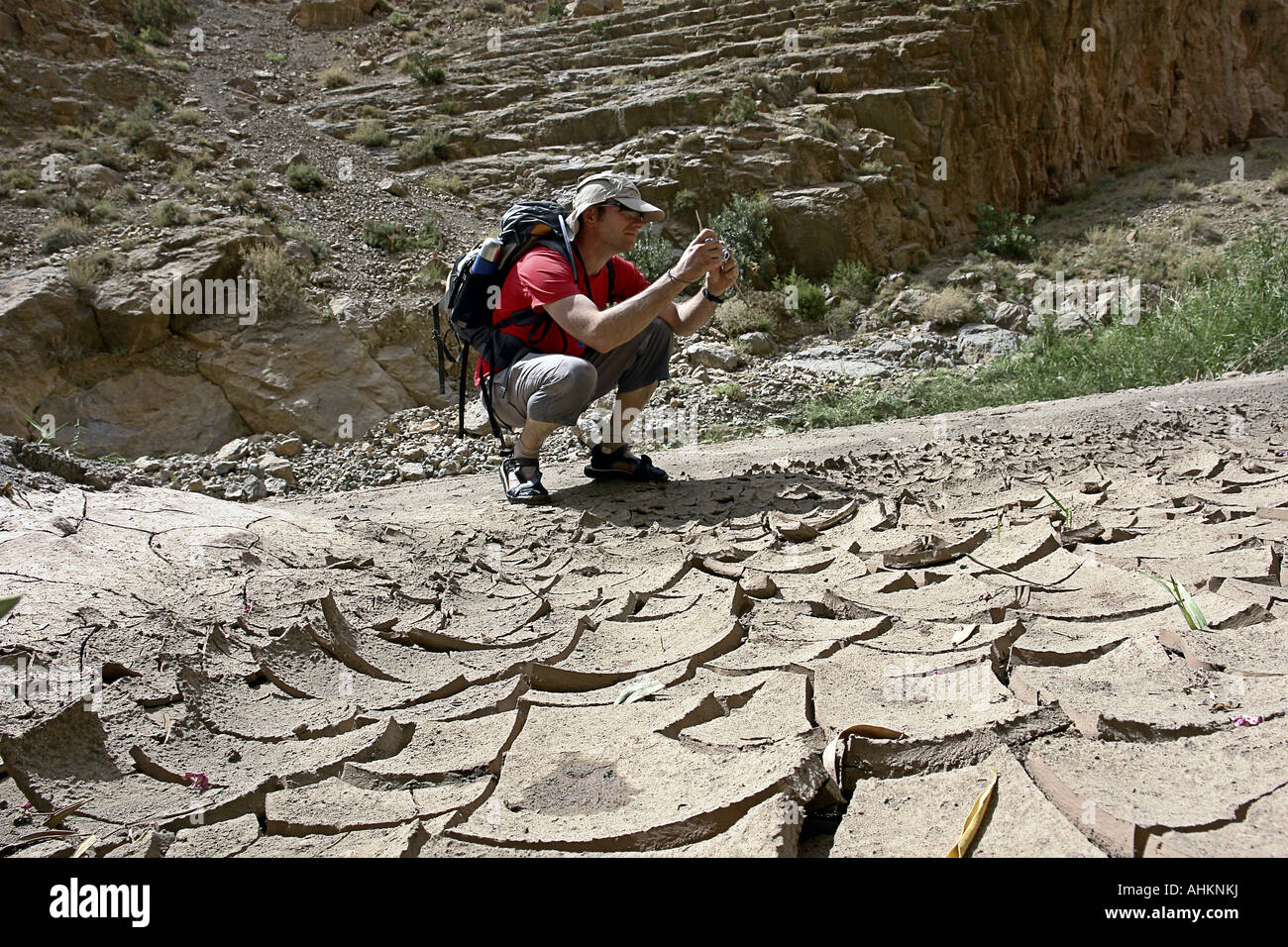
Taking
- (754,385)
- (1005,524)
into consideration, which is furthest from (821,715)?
(754,385)

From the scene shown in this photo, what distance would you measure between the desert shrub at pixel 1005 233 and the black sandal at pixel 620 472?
34.2ft

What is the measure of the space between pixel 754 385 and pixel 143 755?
6.20 metres

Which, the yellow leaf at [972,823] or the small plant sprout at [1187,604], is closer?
the yellow leaf at [972,823]

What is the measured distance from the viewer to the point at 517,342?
10.9 ft

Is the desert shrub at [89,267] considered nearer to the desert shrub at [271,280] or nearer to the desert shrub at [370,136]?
the desert shrub at [271,280]

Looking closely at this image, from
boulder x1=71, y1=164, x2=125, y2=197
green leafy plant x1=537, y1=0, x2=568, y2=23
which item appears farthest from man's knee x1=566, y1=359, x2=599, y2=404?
green leafy plant x1=537, y1=0, x2=568, y2=23

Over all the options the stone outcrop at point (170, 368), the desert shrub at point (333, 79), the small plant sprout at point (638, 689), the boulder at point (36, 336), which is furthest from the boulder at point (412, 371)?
the desert shrub at point (333, 79)

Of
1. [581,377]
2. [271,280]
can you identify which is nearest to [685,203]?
[271,280]

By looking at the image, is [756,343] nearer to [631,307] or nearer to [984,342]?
[984,342]

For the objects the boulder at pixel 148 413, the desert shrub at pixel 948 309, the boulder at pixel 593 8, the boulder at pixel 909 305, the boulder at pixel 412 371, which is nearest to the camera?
the boulder at pixel 148 413

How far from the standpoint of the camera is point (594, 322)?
2.89 meters

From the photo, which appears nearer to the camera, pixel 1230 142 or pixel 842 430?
pixel 842 430

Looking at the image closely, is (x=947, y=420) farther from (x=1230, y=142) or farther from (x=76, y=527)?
(x=1230, y=142)

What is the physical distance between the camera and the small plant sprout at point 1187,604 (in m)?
1.50
